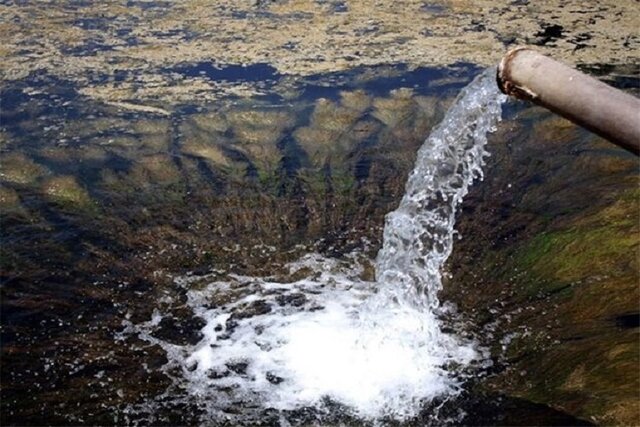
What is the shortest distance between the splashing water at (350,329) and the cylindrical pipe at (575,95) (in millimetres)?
1135

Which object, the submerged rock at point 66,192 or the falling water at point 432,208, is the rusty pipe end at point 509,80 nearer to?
the falling water at point 432,208

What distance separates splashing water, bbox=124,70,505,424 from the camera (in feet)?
8.86

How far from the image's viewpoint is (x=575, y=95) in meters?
1.40

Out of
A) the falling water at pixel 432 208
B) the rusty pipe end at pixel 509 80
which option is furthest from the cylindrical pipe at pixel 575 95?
the falling water at pixel 432 208

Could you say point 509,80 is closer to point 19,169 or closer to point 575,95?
point 575,95

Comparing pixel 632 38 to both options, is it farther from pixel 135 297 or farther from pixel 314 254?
pixel 135 297

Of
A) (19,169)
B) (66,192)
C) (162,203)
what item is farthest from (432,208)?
(19,169)

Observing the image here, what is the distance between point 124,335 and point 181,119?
1878 mm

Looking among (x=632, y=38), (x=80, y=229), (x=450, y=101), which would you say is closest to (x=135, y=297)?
(x=80, y=229)

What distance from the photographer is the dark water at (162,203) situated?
2.77 metres

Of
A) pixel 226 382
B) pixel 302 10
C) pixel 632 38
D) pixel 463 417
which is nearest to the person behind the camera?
pixel 463 417

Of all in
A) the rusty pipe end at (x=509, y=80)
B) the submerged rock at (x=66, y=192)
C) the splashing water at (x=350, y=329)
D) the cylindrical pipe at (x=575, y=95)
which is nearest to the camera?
the cylindrical pipe at (x=575, y=95)

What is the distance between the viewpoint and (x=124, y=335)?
2986mm

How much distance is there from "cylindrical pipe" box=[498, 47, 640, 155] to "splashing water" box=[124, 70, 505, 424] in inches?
44.7
